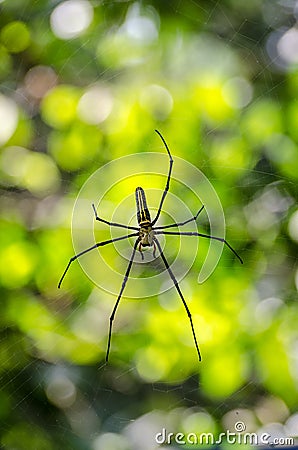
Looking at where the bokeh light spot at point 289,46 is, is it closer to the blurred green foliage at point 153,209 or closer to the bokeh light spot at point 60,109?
the blurred green foliage at point 153,209

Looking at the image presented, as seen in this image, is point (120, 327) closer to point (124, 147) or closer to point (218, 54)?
point (124, 147)

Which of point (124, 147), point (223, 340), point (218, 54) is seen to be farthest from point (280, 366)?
point (218, 54)

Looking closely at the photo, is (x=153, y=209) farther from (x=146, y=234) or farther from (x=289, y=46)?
(x=289, y=46)

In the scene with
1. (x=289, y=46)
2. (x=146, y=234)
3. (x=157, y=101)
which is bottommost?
(x=146, y=234)

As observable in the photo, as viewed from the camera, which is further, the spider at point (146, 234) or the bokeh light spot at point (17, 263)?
the bokeh light spot at point (17, 263)

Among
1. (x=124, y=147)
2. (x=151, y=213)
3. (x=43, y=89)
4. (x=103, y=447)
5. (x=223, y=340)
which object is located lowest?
(x=103, y=447)

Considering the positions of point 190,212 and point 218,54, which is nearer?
point 190,212

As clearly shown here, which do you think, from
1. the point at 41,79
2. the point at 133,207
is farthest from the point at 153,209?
the point at 41,79

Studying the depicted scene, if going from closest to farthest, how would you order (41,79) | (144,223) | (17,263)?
(144,223) < (17,263) < (41,79)

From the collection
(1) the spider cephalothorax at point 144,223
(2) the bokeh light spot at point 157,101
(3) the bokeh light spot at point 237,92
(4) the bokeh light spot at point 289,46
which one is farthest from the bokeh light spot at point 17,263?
(4) the bokeh light spot at point 289,46
